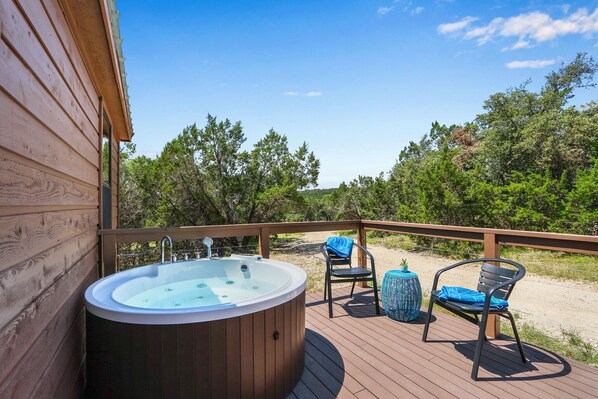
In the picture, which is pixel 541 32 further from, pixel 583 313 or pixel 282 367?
pixel 282 367

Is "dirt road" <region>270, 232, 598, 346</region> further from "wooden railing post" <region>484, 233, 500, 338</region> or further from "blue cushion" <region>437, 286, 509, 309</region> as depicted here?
"blue cushion" <region>437, 286, 509, 309</region>

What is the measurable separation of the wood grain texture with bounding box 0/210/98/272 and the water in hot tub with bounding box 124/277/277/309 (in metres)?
1.18

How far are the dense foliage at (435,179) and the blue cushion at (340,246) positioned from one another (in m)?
5.89

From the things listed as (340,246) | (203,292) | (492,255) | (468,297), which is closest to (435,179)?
(340,246)

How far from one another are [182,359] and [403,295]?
2061 mm

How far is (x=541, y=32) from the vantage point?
8000 millimetres

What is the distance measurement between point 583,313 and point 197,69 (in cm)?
734

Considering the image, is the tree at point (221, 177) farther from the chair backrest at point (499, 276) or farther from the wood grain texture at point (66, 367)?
the wood grain texture at point (66, 367)

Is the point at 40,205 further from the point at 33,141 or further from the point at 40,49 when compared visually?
the point at 40,49

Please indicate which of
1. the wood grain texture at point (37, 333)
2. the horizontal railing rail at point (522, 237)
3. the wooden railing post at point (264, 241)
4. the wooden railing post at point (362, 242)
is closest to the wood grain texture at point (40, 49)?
A: the wood grain texture at point (37, 333)

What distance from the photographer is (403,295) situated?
2855 mm

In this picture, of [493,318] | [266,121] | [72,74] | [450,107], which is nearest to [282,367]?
[493,318]

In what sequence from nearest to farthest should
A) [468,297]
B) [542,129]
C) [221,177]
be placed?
[468,297], [542,129], [221,177]

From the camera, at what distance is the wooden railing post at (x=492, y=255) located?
8.28 ft
